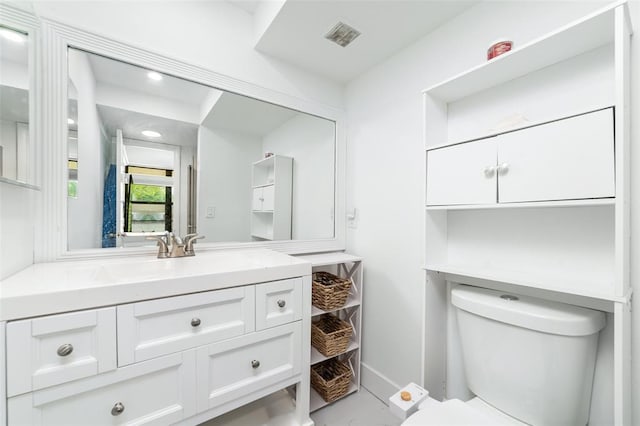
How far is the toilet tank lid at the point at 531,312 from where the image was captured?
812mm

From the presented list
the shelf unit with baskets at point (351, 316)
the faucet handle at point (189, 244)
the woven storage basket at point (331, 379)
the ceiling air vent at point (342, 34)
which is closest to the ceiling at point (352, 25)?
the ceiling air vent at point (342, 34)

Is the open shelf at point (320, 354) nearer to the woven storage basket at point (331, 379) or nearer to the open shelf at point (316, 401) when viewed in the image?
the woven storage basket at point (331, 379)

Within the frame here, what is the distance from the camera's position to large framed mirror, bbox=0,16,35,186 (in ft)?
2.66

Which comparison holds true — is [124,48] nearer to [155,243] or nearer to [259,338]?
[155,243]

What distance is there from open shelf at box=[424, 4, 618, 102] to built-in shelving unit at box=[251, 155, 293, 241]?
1041 mm

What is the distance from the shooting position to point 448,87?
118 cm

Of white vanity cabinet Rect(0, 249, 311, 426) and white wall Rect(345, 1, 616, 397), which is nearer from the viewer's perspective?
white vanity cabinet Rect(0, 249, 311, 426)

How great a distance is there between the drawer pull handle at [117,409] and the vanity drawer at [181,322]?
145 mm

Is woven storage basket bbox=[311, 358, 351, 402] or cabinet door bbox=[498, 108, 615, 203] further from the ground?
cabinet door bbox=[498, 108, 615, 203]

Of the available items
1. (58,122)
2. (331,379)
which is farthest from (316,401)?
(58,122)

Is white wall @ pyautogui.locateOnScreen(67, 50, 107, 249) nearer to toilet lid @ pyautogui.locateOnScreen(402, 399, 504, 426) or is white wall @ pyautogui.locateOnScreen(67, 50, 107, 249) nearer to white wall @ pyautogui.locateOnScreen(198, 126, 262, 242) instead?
white wall @ pyautogui.locateOnScreen(198, 126, 262, 242)

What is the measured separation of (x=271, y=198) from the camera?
1753 millimetres

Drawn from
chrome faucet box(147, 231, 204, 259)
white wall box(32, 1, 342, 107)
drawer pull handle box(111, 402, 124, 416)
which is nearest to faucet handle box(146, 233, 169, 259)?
chrome faucet box(147, 231, 204, 259)

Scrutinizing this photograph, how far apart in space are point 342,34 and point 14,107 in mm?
1505
